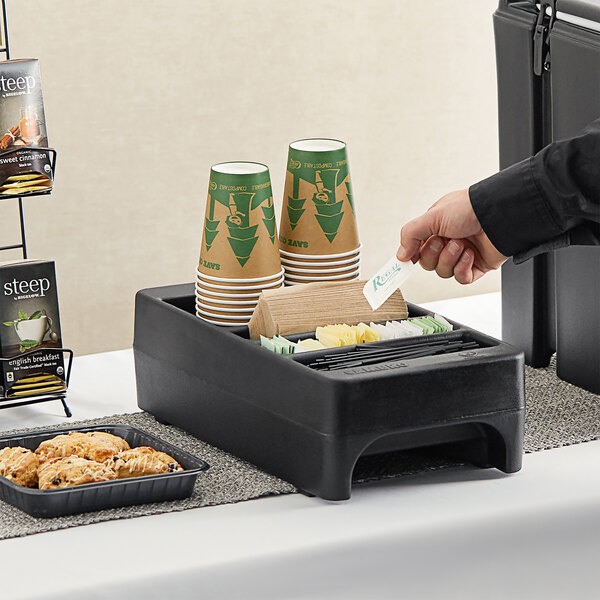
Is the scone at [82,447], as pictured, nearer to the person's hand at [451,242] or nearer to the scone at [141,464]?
the scone at [141,464]

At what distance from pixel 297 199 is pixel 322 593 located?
1.48 ft

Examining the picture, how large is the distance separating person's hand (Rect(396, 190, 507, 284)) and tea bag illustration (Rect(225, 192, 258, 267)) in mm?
159

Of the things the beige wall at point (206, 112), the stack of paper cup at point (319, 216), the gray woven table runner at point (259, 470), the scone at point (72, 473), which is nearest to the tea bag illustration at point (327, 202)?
the stack of paper cup at point (319, 216)

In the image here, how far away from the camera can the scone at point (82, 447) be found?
109 centimetres

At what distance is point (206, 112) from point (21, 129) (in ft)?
2.96

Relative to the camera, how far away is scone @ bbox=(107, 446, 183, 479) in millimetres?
1065

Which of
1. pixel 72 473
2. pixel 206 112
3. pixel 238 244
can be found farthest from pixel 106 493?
pixel 206 112

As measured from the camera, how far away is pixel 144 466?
1.07 m

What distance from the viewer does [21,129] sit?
4.36 ft

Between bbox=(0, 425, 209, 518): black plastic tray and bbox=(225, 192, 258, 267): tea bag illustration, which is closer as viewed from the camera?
bbox=(0, 425, 209, 518): black plastic tray

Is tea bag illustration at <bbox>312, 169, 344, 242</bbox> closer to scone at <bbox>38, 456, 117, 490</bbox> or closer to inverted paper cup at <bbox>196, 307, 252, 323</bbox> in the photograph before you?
inverted paper cup at <bbox>196, 307, 252, 323</bbox>

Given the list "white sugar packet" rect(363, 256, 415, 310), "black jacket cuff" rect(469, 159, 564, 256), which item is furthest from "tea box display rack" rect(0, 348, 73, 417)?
"black jacket cuff" rect(469, 159, 564, 256)

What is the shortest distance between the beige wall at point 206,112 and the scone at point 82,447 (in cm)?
104

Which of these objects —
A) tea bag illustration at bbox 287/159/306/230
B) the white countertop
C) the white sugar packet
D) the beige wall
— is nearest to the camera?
the white countertop
